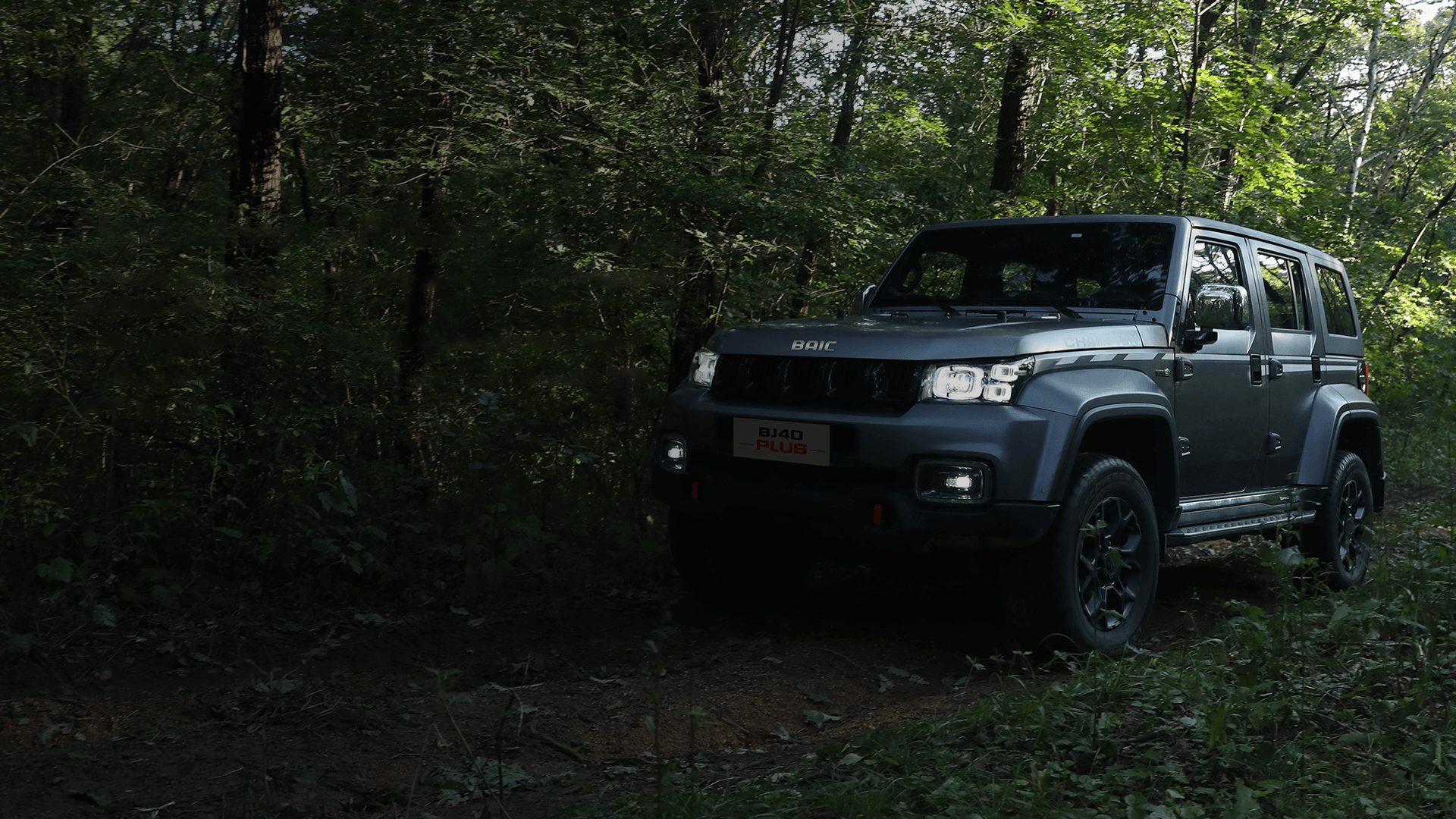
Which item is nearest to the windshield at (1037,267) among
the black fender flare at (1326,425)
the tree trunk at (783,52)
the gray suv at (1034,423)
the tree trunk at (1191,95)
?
the gray suv at (1034,423)

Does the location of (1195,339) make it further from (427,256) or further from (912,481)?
(427,256)

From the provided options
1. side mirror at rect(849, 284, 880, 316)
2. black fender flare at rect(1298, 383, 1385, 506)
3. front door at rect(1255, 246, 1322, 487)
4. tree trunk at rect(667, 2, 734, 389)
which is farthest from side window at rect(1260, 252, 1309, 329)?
tree trunk at rect(667, 2, 734, 389)

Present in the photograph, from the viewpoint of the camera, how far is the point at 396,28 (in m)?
8.28

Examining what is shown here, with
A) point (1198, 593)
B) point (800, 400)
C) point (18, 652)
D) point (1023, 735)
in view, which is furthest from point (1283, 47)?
point (18, 652)

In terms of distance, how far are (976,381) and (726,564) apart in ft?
5.78

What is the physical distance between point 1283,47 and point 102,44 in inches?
636

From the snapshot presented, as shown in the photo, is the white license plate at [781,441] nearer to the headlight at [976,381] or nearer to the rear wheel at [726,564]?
the headlight at [976,381]

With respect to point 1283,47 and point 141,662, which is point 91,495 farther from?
point 1283,47

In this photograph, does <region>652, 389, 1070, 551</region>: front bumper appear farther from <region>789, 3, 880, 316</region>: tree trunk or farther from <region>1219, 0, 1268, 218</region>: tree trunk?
<region>1219, 0, 1268, 218</region>: tree trunk

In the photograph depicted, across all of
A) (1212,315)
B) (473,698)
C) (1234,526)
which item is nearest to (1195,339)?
(1212,315)

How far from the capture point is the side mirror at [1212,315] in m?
5.14

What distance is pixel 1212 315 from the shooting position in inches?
211

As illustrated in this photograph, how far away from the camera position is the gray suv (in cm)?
427

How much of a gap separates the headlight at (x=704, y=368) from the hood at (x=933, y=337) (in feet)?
0.16
